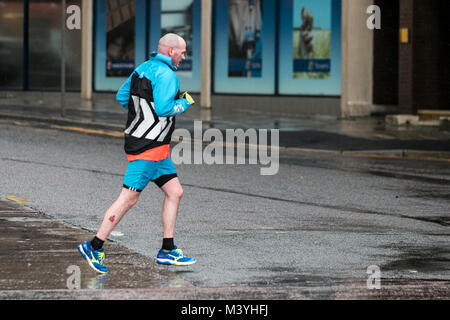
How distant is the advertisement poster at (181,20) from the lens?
96.0 feet

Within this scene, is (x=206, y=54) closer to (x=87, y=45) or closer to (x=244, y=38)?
(x=244, y=38)

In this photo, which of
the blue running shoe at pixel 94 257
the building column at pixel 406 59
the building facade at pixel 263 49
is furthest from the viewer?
the building facade at pixel 263 49

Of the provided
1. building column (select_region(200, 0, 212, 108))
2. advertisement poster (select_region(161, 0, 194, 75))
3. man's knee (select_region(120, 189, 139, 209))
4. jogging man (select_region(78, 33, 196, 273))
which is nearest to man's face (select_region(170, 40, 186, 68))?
jogging man (select_region(78, 33, 196, 273))

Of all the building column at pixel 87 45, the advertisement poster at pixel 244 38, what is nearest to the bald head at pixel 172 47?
the advertisement poster at pixel 244 38

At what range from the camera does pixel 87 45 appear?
31781mm

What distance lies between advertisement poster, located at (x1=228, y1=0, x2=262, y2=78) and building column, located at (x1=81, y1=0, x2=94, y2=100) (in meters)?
5.79

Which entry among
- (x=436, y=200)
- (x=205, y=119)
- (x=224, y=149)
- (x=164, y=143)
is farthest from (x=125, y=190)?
(x=205, y=119)

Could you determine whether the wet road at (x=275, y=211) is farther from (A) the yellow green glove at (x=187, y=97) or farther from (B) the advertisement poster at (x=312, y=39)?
(B) the advertisement poster at (x=312, y=39)

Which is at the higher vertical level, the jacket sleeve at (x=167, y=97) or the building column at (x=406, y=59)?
the building column at (x=406, y=59)

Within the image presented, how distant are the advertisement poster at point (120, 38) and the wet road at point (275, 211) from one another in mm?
13955

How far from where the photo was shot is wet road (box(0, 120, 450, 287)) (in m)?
7.91

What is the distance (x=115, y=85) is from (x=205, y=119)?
8.25m
